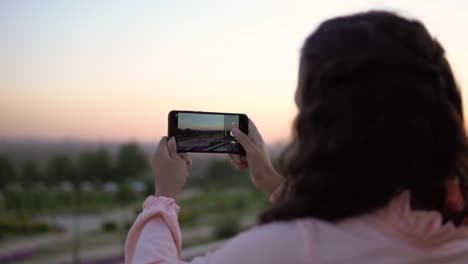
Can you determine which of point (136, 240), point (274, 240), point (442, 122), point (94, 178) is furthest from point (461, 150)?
point (94, 178)

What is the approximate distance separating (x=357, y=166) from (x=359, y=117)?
1.5 inches

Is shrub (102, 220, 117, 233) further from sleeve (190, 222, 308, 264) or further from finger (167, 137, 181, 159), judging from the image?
sleeve (190, 222, 308, 264)

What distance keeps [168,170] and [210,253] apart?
0.16 meters

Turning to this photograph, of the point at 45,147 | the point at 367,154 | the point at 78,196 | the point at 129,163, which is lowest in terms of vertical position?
the point at 78,196

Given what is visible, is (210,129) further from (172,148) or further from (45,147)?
(45,147)

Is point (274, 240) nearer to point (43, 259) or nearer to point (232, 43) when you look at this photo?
point (232, 43)

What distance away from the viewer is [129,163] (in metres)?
3.00

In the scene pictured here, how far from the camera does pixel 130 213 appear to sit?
3090 mm

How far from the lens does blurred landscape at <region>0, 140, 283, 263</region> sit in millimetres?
2750

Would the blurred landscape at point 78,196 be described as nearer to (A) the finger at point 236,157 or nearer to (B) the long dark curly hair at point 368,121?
(A) the finger at point 236,157

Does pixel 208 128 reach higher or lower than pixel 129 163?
higher

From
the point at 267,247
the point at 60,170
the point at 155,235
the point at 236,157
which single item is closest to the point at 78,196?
the point at 60,170

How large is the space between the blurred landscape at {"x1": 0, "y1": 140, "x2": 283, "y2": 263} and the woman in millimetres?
2260

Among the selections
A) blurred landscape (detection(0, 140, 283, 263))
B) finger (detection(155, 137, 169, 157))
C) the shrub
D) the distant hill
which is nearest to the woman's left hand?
finger (detection(155, 137, 169, 157))
